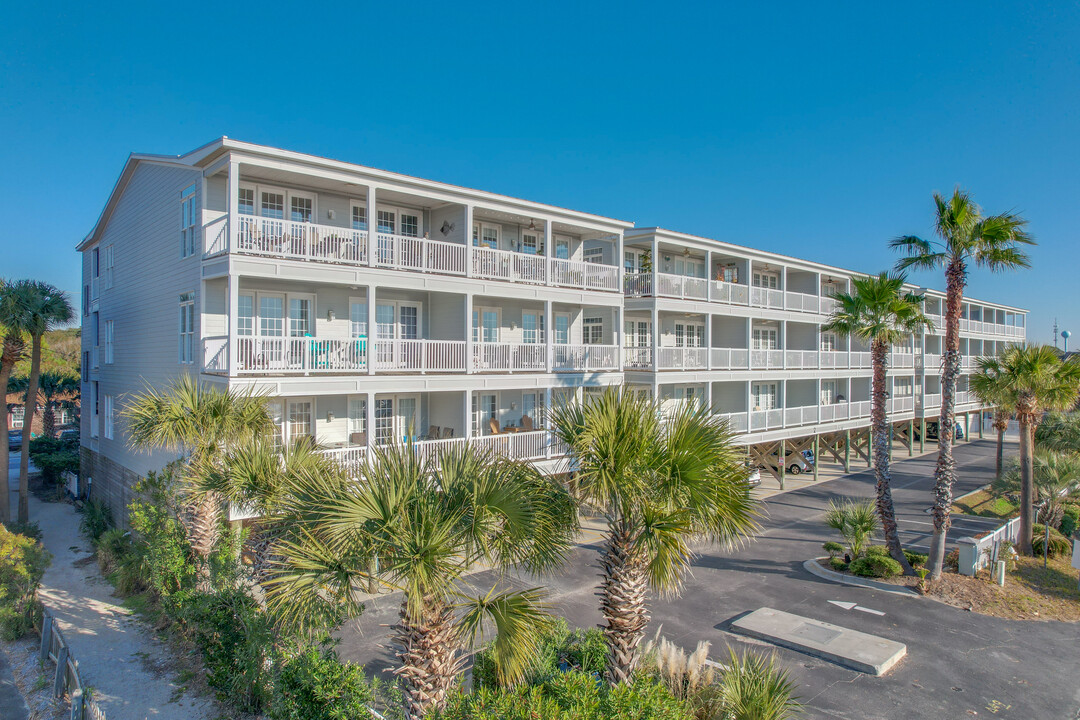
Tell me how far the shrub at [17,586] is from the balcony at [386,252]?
793 centimetres

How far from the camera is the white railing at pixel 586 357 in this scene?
2156cm

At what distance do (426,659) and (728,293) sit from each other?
2328cm

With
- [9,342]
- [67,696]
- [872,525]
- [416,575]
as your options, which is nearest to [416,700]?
[416,575]

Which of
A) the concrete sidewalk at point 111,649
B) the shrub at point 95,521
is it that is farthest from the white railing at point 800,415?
the shrub at point 95,521

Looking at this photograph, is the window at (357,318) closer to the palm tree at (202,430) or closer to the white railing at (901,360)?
the palm tree at (202,430)

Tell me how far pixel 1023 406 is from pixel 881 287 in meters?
5.79

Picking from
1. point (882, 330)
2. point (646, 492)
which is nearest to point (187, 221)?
point (646, 492)

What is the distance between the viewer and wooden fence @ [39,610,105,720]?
9398mm

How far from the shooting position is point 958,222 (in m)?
16.1

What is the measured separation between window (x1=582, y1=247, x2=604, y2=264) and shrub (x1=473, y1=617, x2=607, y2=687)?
704 inches

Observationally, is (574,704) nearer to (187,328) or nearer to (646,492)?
(646,492)

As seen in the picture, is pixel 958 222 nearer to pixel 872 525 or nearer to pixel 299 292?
pixel 872 525

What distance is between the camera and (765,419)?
91.9 ft

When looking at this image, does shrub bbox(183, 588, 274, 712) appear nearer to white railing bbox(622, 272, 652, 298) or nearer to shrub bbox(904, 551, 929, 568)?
shrub bbox(904, 551, 929, 568)
